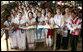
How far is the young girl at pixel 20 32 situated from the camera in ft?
10.9

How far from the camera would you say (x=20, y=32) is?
340 centimetres

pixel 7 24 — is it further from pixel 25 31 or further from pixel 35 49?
pixel 35 49

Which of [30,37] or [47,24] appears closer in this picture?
[47,24]

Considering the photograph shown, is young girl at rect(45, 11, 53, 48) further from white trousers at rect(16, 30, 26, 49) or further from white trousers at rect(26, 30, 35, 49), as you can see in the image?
white trousers at rect(16, 30, 26, 49)

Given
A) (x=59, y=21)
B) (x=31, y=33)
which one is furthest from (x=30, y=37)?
(x=59, y=21)

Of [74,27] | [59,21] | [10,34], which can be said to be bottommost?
[10,34]

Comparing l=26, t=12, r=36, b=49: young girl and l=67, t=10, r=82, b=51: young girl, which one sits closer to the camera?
l=67, t=10, r=82, b=51: young girl

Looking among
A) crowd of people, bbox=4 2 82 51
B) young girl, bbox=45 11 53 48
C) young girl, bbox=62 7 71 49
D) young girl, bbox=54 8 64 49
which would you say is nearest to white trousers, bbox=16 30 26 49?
A: crowd of people, bbox=4 2 82 51

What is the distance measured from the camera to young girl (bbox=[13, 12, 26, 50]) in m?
3.32

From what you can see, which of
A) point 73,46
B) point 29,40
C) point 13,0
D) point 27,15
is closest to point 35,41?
point 29,40

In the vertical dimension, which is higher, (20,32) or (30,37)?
(20,32)

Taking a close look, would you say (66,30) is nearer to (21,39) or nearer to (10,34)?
(21,39)

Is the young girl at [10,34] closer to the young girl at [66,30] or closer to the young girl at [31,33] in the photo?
the young girl at [31,33]

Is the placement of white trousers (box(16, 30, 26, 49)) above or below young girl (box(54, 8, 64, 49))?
below
